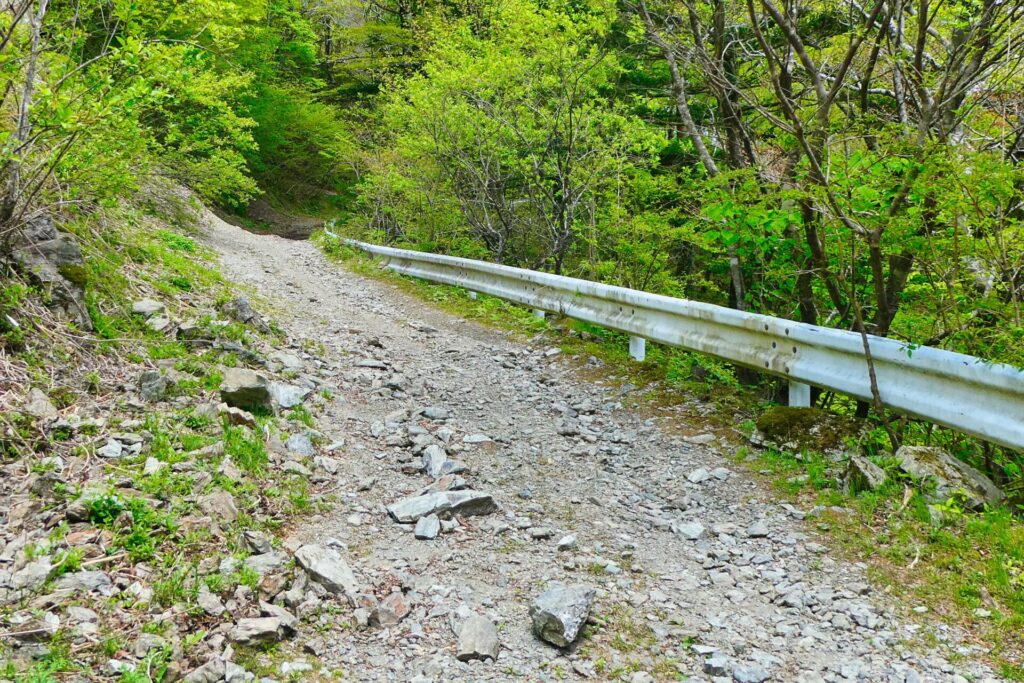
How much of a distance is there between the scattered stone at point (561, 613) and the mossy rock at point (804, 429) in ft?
7.41

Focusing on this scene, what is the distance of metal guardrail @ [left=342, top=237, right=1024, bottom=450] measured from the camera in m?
3.81

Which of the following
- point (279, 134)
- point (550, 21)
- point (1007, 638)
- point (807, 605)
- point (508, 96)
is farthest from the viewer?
point (279, 134)

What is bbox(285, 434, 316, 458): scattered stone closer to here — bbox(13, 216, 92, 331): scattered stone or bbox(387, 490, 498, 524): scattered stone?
bbox(387, 490, 498, 524): scattered stone

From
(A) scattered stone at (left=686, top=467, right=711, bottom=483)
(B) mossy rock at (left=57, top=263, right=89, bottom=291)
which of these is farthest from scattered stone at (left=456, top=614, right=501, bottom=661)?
(B) mossy rock at (left=57, top=263, right=89, bottom=291)

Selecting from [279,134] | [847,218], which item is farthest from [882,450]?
[279,134]

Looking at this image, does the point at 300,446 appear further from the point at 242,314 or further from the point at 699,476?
the point at 242,314

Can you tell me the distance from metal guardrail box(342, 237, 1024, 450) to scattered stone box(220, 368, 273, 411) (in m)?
3.52

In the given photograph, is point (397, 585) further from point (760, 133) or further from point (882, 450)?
point (760, 133)

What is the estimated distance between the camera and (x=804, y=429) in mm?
4945

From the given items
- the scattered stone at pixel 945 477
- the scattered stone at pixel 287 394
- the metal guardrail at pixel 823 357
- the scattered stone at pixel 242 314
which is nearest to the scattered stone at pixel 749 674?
the scattered stone at pixel 945 477

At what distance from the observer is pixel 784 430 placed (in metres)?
5.01

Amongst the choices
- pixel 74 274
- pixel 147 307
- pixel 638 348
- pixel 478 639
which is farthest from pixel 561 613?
pixel 147 307

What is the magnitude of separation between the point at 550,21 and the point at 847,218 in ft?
25.4

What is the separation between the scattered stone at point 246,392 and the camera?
509cm
